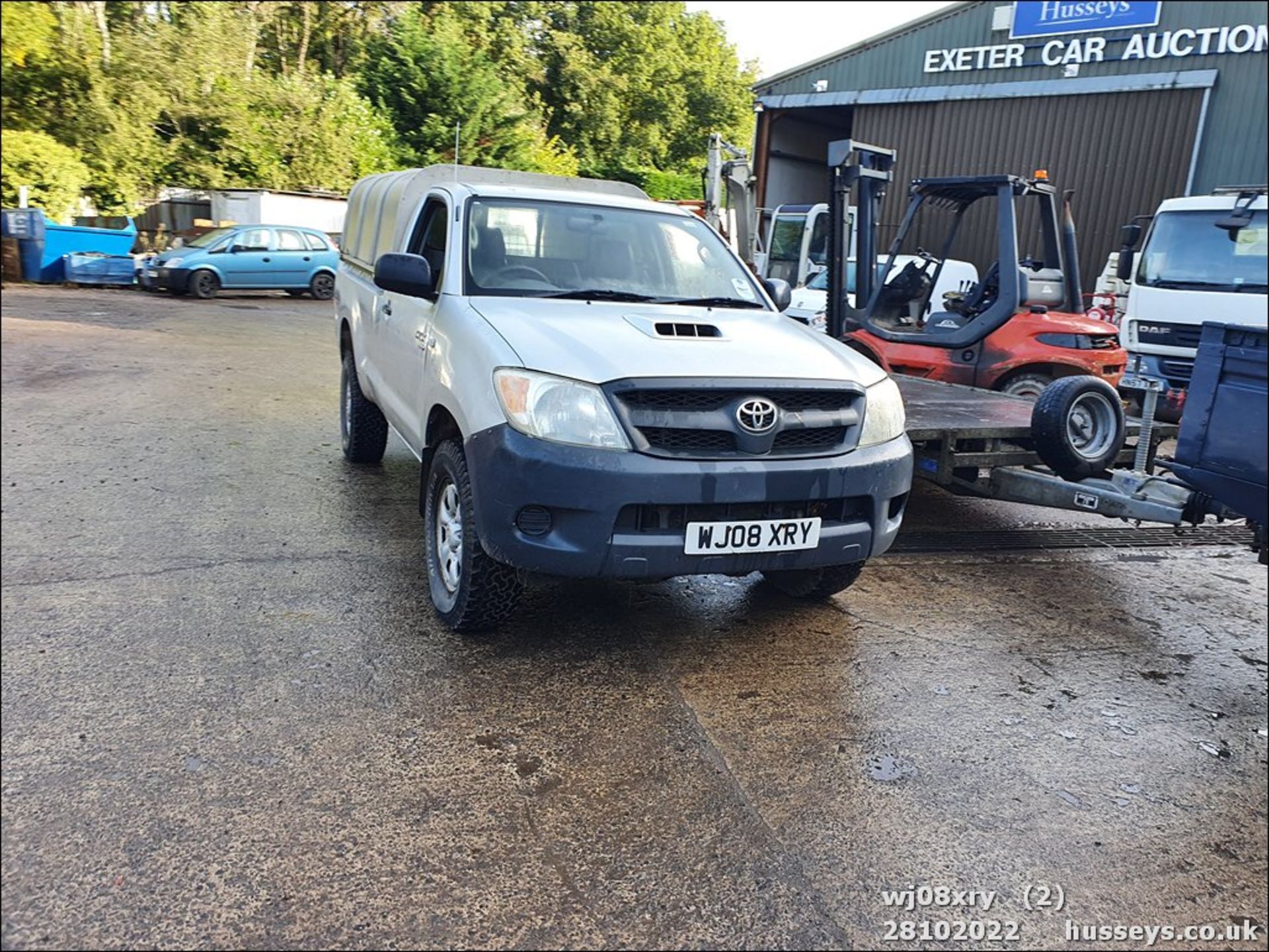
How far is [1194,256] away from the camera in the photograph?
9.67m

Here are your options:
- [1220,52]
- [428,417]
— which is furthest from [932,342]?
[1220,52]

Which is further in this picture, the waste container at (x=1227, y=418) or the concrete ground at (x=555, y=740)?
the waste container at (x=1227, y=418)

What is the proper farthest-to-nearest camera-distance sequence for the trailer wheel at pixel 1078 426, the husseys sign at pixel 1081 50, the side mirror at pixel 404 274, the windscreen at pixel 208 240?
the windscreen at pixel 208 240 → the husseys sign at pixel 1081 50 → the trailer wheel at pixel 1078 426 → the side mirror at pixel 404 274

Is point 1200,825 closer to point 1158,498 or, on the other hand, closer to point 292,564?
point 1158,498

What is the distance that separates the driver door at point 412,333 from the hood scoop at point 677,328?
1.01m

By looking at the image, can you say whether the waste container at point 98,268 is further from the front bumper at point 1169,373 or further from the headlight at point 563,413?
the front bumper at point 1169,373

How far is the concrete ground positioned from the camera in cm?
244

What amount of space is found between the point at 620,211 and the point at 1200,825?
146 inches

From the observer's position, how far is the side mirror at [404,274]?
432 cm

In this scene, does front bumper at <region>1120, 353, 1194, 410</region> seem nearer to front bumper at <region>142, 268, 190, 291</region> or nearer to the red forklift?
the red forklift

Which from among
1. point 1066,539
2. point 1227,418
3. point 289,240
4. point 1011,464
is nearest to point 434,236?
point 1011,464

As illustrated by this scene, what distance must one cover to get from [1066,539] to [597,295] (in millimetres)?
3591

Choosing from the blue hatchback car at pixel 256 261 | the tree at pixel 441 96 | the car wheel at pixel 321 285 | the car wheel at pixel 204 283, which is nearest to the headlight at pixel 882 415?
the blue hatchback car at pixel 256 261

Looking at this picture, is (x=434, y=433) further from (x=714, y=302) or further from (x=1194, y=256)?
(x=1194, y=256)
